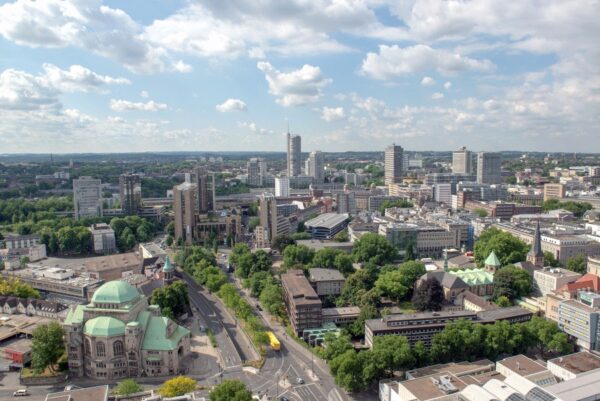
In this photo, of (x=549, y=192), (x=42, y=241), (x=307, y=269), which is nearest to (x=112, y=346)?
(x=307, y=269)

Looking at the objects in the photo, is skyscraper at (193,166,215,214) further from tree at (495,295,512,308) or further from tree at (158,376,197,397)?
tree at (158,376,197,397)

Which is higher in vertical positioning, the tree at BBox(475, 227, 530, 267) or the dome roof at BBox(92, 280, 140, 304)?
the dome roof at BBox(92, 280, 140, 304)

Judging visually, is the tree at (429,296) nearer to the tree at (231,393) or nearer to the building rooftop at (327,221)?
the tree at (231,393)

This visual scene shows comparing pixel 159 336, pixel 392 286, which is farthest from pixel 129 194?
pixel 159 336

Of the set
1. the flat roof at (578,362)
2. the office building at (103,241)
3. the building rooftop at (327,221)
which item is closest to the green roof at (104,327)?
the flat roof at (578,362)

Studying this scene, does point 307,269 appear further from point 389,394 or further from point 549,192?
→ point 549,192

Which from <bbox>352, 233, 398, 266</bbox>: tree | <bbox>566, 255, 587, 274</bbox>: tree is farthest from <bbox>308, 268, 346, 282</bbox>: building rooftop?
<bbox>566, 255, 587, 274</bbox>: tree
